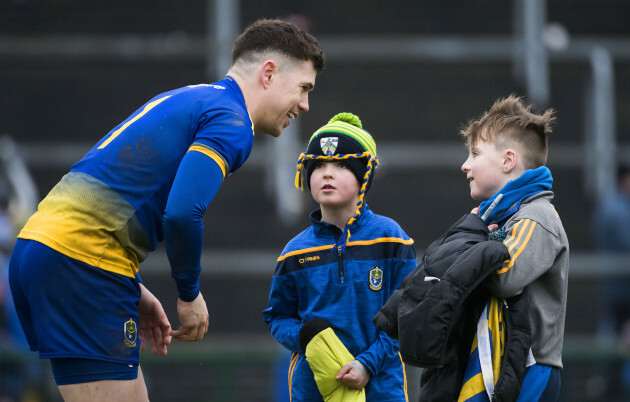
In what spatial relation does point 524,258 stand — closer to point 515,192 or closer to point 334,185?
point 515,192

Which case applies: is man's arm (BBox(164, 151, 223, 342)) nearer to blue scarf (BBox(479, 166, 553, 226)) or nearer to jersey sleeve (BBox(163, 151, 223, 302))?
jersey sleeve (BBox(163, 151, 223, 302))

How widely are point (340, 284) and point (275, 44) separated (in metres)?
1.02

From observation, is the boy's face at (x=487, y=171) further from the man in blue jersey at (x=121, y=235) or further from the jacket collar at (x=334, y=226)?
the man in blue jersey at (x=121, y=235)

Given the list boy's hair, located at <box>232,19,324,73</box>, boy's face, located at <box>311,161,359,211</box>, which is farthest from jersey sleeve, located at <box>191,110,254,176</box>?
boy's face, located at <box>311,161,359,211</box>

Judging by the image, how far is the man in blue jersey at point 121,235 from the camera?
2.98 meters

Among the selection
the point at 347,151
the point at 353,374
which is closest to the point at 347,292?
the point at 353,374

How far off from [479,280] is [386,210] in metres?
7.75

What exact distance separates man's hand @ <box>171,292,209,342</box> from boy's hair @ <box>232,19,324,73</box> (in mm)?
1035

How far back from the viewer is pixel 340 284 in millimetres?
3525

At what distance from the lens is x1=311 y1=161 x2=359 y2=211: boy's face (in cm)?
364

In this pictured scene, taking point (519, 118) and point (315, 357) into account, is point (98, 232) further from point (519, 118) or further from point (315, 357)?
point (519, 118)

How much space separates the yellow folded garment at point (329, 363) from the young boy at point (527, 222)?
709 mm

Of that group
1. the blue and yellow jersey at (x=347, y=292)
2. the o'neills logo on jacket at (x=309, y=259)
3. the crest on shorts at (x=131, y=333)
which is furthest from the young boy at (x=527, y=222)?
the crest on shorts at (x=131, y=333)

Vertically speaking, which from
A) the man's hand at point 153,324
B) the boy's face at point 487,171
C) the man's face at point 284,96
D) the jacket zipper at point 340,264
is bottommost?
the man's hand at point 153,324
